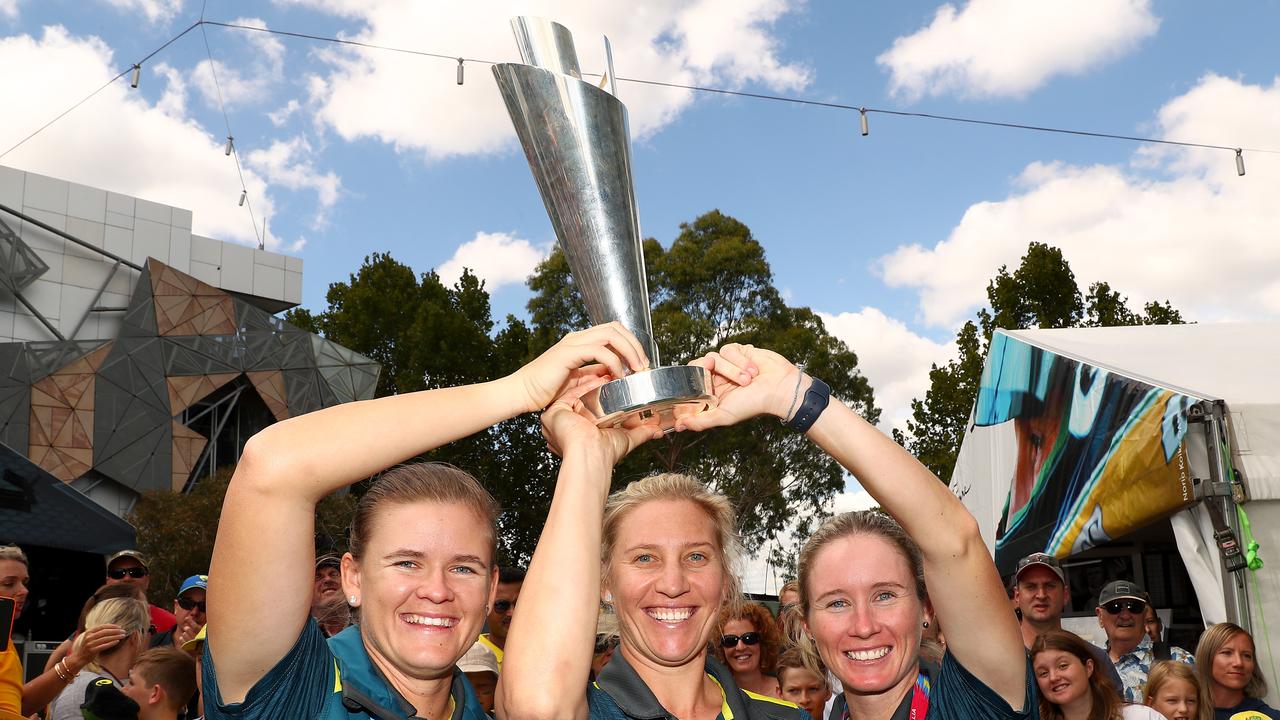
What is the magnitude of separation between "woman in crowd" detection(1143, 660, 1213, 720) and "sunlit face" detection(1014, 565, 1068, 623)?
1.96ft

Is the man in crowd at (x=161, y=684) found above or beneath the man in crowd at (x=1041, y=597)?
beneath

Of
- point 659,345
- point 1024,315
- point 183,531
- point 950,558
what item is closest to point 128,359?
point 183,531

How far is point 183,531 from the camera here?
23.2 m

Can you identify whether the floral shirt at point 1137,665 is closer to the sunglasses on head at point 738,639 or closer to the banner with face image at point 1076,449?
the banner with face image at point 1076,449

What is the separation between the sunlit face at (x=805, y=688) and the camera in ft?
16.3

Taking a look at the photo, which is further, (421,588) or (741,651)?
(741,651)

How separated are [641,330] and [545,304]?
1080 inches

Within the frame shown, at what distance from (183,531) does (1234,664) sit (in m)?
21.9

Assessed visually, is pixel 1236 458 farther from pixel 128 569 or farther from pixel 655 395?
pixel 128 569

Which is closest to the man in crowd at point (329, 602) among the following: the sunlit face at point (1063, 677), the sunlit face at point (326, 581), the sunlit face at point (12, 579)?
the sunlit face at point (326, 581)

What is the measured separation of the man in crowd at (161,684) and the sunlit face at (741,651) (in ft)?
8.06

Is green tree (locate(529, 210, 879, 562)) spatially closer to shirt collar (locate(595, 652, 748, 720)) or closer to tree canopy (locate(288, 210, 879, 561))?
tree canopy (locate(288, 210, 879, 561))

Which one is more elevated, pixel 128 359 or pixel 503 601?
pixel 128 359

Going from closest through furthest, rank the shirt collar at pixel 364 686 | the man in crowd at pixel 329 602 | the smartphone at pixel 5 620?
the shirt collar at pixel 364 686
the smartphone at pixel 5 620
the man in crowd at pixel 329 602
